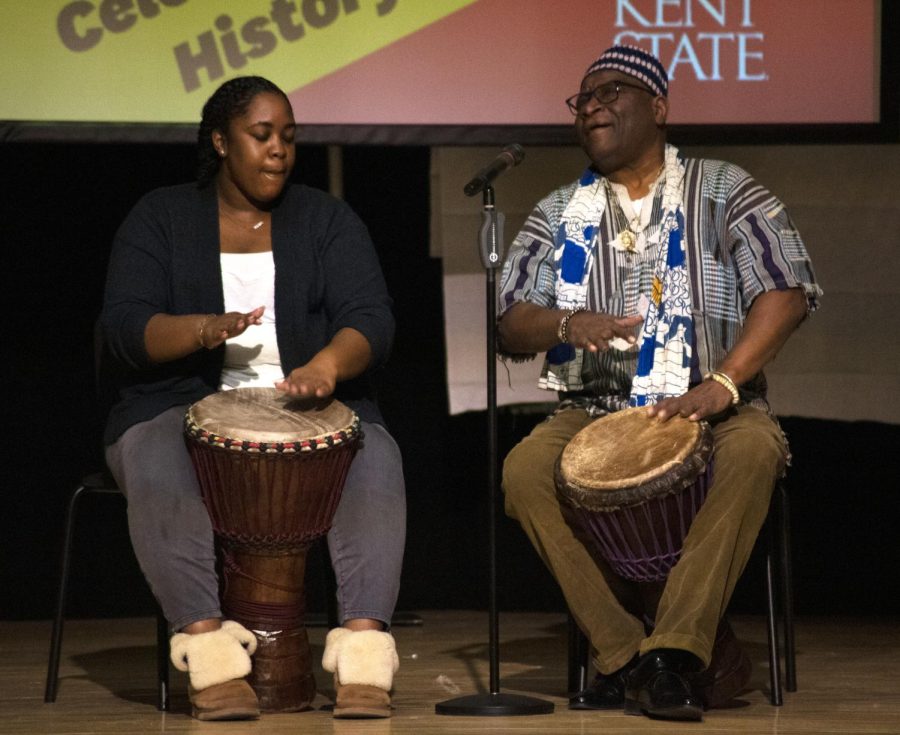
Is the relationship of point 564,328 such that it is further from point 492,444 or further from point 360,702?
point 360,702

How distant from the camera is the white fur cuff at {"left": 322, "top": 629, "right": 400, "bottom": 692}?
3414mm

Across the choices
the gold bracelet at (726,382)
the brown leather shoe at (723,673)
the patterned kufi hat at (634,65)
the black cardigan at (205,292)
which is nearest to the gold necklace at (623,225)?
the patterned kufi hat at (634,65)

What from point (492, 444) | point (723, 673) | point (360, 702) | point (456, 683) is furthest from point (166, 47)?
point (723, 673)

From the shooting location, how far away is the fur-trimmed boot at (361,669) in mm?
3385

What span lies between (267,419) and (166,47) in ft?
5.29

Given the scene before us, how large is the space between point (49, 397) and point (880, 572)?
2608 mm

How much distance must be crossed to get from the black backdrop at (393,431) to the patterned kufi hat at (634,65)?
45.2 inches

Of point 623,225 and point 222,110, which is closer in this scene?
point 222,110

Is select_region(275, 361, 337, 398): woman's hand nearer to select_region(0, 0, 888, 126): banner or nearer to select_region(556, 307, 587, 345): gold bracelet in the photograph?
select_region(556, 307, 587, 345): gold bracelet

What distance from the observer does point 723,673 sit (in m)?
3.61

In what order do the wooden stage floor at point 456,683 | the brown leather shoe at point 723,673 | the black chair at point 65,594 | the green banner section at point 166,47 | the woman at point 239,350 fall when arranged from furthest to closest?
the green banner section at point 166,47
the black chair at point 65,594
the brown leather shoe at point 723,673
the woman at point 239,350
the wooden stage floor at point 456,683

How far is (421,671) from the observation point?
13.4 ft

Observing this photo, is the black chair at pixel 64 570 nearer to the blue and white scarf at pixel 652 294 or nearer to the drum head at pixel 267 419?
the drum head at pixel 267 419

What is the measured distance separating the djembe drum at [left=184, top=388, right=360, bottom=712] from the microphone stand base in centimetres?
31
